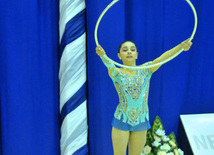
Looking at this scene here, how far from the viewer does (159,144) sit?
1936mm

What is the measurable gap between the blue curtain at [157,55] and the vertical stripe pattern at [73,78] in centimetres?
8

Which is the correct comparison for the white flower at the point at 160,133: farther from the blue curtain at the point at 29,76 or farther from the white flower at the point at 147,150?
the blue curtain at the point at 29,76

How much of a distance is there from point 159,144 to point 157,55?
2.50 feet

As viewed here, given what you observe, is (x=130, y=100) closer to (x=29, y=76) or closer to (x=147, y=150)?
(x=147, y=150)

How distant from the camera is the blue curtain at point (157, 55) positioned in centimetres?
206

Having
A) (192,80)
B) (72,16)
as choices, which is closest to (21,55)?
(72,16)

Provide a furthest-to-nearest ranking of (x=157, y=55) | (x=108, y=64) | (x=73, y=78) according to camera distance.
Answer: (x=157, y=55)
(x=73, y=78)
(x=108, y=64)

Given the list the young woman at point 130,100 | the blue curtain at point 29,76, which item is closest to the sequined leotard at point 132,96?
the young woman at point 130,100

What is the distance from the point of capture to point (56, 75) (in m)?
2.12

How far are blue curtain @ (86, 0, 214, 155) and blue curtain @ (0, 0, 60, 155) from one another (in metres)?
0.33

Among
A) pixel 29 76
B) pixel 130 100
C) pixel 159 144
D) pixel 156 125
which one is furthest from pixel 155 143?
pixel 29 76

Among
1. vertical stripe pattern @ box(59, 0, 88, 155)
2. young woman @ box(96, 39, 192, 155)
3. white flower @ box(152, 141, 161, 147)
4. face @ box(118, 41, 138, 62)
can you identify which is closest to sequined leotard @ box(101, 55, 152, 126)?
young woman @ box(96, 39, 192, 155)

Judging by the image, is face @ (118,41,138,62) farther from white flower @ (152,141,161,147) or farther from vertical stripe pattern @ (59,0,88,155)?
white flower @ (152,141,161,147)

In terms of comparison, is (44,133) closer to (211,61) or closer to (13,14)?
(13,14)
